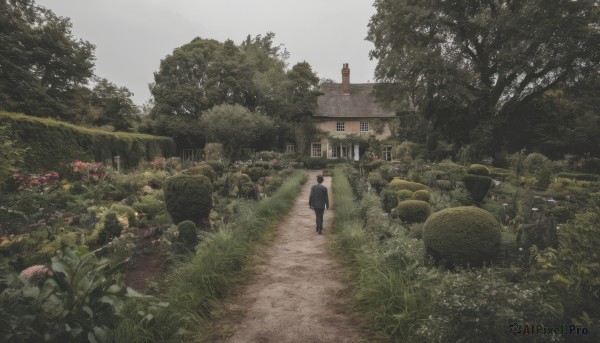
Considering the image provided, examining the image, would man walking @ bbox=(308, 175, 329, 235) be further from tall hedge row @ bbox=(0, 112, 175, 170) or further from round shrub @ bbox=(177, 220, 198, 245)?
tall hedge row @ bbox=(0, 112, 175, 170)

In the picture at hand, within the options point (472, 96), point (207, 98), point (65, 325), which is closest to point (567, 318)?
point (65, 325)

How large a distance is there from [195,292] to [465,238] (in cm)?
413

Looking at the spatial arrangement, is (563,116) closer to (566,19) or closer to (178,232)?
(566,19)

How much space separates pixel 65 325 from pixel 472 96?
21614mm

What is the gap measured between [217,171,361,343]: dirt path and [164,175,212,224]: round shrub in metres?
2.00

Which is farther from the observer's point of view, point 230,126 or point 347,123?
point 347,123

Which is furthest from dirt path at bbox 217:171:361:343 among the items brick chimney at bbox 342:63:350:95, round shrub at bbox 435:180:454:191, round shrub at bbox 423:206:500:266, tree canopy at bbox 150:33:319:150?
brick chimney at bbox 342:63:350:95

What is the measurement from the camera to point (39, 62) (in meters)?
22.9

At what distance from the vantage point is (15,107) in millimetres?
19562

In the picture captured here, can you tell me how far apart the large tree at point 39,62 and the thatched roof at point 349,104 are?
70.3 feet

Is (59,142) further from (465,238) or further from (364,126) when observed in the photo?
(364,126)

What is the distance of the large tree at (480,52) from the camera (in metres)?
18.6

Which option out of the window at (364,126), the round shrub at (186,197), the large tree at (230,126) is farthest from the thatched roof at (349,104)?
the round shrub at (186,197)

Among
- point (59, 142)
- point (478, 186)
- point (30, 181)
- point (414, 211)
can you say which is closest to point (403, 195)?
point (414, 211)
